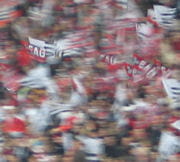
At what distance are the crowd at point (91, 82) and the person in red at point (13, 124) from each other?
1 centimetres

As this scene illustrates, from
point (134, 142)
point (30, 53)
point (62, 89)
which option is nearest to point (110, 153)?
point (134, 142)

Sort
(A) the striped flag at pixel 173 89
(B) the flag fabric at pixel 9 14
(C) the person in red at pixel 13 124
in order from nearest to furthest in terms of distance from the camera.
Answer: (A) the striped flag at pixel 173 89
(C) the person in red at pixel 13 124
(B) the flag fabric at pixel 9 14

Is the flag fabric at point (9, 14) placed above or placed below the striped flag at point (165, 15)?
below

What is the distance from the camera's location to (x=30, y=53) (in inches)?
434

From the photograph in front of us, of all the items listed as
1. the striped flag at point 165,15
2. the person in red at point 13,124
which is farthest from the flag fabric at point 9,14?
the striped flag at point 165,15

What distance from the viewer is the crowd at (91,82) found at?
9539mm

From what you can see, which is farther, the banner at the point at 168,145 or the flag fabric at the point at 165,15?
the flag fabric at the point at 165,15

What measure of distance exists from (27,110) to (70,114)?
1.99ft

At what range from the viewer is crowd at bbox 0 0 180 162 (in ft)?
31.3

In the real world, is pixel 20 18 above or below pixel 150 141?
above

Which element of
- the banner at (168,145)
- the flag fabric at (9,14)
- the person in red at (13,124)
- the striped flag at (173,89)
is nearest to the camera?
the banner at (168,145)

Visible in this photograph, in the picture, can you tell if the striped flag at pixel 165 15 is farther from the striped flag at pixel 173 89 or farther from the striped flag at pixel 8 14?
the striped flag at pixel 8 14

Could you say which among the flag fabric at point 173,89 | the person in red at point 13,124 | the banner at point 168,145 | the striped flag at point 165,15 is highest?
the striped flag at point 165,15

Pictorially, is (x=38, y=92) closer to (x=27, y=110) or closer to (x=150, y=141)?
(x=27, y=110)
